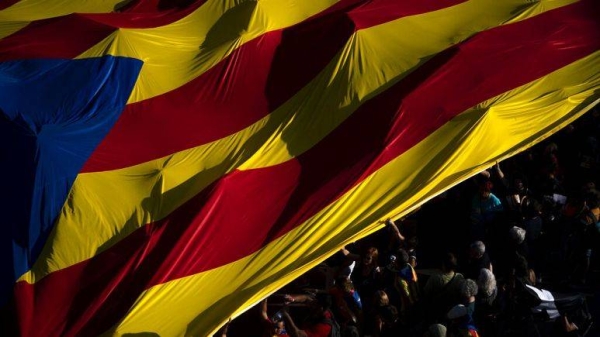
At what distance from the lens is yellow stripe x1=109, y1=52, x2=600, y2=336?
1052 cm

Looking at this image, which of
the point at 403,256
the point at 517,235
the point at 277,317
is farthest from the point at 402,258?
the point at 277,317

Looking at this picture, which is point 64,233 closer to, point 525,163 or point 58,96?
point 58,96

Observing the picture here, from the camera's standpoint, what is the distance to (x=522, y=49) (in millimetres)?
13258

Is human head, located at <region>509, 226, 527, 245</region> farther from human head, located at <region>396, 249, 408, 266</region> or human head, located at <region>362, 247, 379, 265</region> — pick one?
human head, located at <region>362, 247, 379, 265</region>

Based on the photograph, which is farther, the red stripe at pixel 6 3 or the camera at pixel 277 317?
the red stripe at pixel 6 3

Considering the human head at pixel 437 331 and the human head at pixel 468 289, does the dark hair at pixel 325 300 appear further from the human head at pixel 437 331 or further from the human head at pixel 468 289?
the human head at pixel 468 289

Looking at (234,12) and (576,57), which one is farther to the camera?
(234,12)

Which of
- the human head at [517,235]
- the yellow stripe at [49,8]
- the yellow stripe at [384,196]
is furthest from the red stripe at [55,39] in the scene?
the human head at [517,235]

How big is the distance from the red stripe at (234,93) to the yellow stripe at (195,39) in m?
0.14

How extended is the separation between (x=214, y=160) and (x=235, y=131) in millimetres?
546

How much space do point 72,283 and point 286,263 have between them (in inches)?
85.8

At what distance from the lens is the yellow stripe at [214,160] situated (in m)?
11.4

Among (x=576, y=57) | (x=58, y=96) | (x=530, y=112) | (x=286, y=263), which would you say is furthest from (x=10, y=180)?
(x=576, y=57)

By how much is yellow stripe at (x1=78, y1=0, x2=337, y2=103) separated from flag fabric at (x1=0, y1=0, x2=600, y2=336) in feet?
0.09
